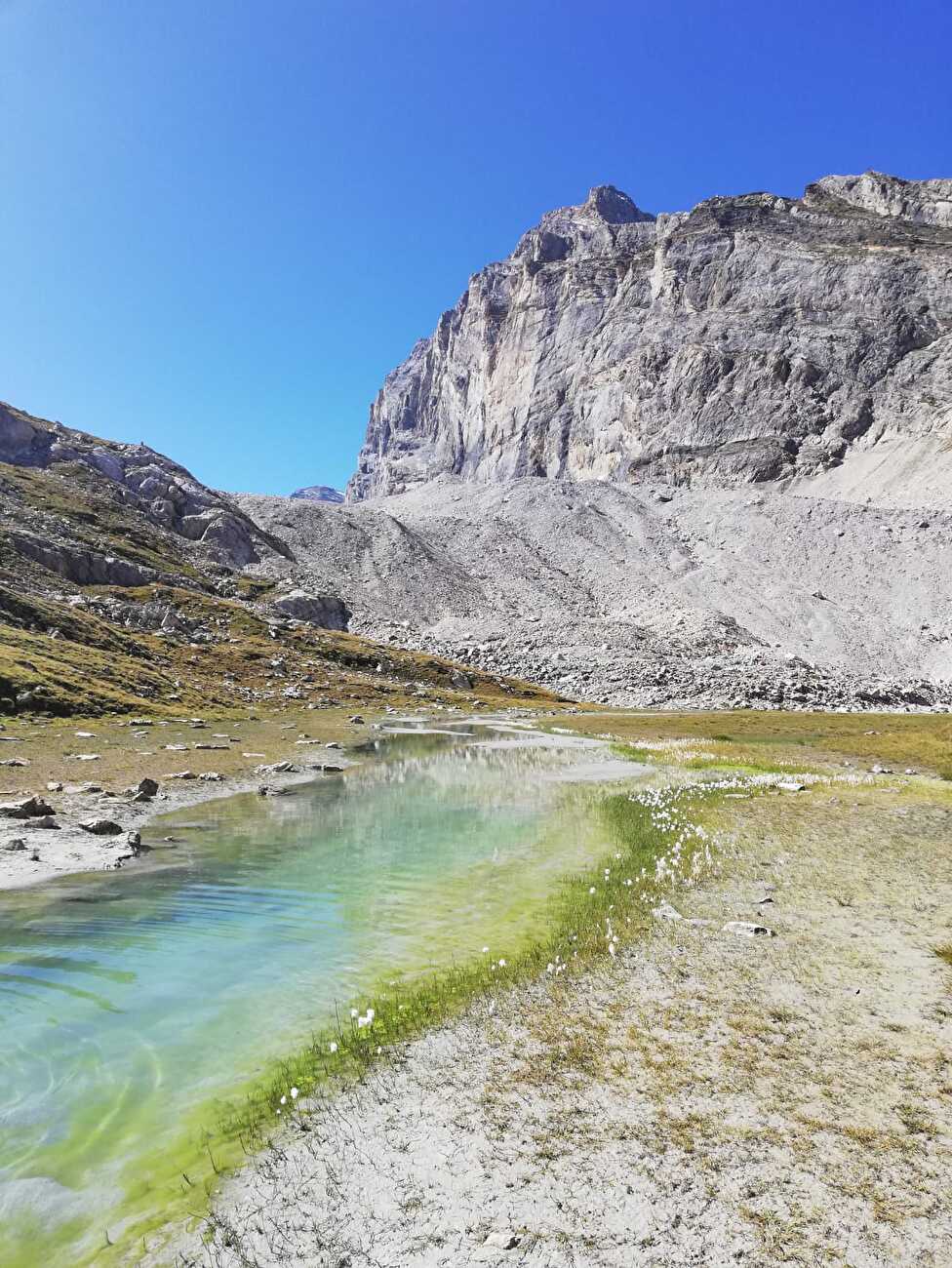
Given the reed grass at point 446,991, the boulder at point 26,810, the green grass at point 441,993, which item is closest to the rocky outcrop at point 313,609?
the boulder at point 26,810

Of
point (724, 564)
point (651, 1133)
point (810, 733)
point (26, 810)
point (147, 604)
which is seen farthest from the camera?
→ point (724, 564)

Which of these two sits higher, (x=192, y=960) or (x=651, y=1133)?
(x=651, y=1133)

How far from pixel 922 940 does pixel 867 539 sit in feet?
489

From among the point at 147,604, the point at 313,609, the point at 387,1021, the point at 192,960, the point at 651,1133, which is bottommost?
the point at 192,960

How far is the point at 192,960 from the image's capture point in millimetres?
11414

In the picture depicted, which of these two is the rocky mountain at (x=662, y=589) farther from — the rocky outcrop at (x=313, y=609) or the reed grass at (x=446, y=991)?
the reed grass at (x=446, y=991)

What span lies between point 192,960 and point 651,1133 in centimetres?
819

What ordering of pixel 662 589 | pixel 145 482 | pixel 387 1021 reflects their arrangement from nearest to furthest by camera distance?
pixel 387 1021, pixel 145 482, pixel 662 589

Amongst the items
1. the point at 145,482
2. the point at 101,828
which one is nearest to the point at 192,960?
the point at 101,828

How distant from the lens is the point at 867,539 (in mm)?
138875

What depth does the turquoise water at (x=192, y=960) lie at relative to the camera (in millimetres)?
6457

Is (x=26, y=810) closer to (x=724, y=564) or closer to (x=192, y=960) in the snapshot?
(x=192, y=960)

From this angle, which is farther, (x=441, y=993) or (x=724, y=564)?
(x=724, y=564)

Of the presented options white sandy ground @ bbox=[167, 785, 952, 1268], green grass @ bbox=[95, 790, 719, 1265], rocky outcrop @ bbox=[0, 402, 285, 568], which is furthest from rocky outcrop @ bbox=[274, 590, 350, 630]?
white sandy ground @ bbox=[167, 785, 952, 1268]
